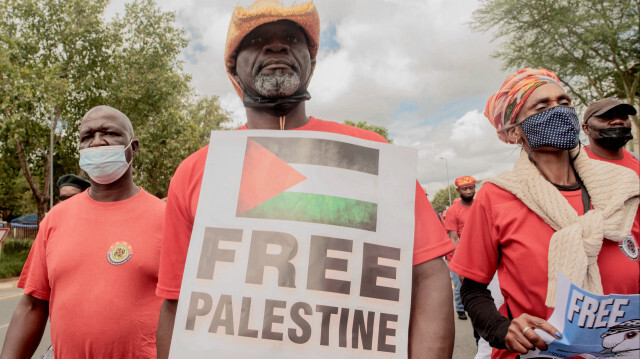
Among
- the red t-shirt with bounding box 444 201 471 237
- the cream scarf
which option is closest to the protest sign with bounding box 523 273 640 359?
the cream scarf

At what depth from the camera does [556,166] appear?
6.70ft

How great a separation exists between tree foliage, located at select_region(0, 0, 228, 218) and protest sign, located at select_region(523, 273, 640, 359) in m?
17.7

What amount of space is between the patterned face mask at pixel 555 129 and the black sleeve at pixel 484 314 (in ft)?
2.34

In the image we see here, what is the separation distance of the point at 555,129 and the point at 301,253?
1.47 m

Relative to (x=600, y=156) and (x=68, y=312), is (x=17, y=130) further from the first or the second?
(x=600, y=156)

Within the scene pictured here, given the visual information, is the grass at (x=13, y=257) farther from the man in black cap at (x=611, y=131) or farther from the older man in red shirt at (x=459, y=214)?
the man in black cap at (x=611, y=131)

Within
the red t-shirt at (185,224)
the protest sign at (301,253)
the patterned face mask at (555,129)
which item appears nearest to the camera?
the protest sign at (301,253)

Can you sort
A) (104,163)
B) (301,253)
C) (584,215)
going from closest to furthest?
1. (301,253)
2. (584,215)
3. (104,163)

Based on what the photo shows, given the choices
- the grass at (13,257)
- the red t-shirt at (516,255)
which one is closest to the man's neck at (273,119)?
the red t-shirt at (516,255)

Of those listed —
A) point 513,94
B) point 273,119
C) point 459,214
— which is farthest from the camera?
point 459,214

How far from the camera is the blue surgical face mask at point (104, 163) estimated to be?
Answer: 239cm

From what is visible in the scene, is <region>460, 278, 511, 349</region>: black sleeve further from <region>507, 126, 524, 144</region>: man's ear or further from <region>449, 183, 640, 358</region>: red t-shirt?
<region>507, 126, 524, 144</region>: man's ear

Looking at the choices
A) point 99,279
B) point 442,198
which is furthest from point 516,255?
point 442,198

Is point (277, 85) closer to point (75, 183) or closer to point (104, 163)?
point (104, 163)
